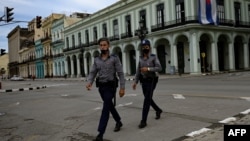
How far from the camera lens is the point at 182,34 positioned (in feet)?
123

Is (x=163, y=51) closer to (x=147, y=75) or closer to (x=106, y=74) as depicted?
(x=147, y=75)

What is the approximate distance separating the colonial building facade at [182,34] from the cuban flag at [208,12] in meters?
0.67

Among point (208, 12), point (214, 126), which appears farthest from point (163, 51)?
point (214, 126)

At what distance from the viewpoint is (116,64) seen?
249 inches

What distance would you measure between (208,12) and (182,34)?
353 cm

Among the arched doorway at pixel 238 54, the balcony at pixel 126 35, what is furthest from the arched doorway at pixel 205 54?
the balcony at pixel 126 35

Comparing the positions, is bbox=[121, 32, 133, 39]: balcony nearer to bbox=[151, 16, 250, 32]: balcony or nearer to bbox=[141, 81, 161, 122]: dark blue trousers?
bbox=[151, 16, 250, 32]: balcony

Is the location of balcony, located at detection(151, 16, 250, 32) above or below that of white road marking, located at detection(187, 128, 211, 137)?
above

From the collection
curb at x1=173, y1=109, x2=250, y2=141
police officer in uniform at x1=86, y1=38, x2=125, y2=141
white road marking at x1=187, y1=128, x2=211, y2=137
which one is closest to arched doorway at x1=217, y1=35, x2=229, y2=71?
curb at x1=173, y1=109, x2=250, y2=141

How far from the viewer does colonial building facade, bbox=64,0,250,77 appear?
3706 cm

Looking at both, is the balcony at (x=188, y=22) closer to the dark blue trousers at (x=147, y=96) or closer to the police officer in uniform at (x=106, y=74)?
the dark blue trousers at (x=147, y=96)

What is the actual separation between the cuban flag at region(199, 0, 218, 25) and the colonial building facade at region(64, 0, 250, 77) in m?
0.67

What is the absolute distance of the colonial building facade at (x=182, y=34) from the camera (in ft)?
122

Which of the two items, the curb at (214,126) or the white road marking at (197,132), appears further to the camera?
the white road marking at (197,132)
